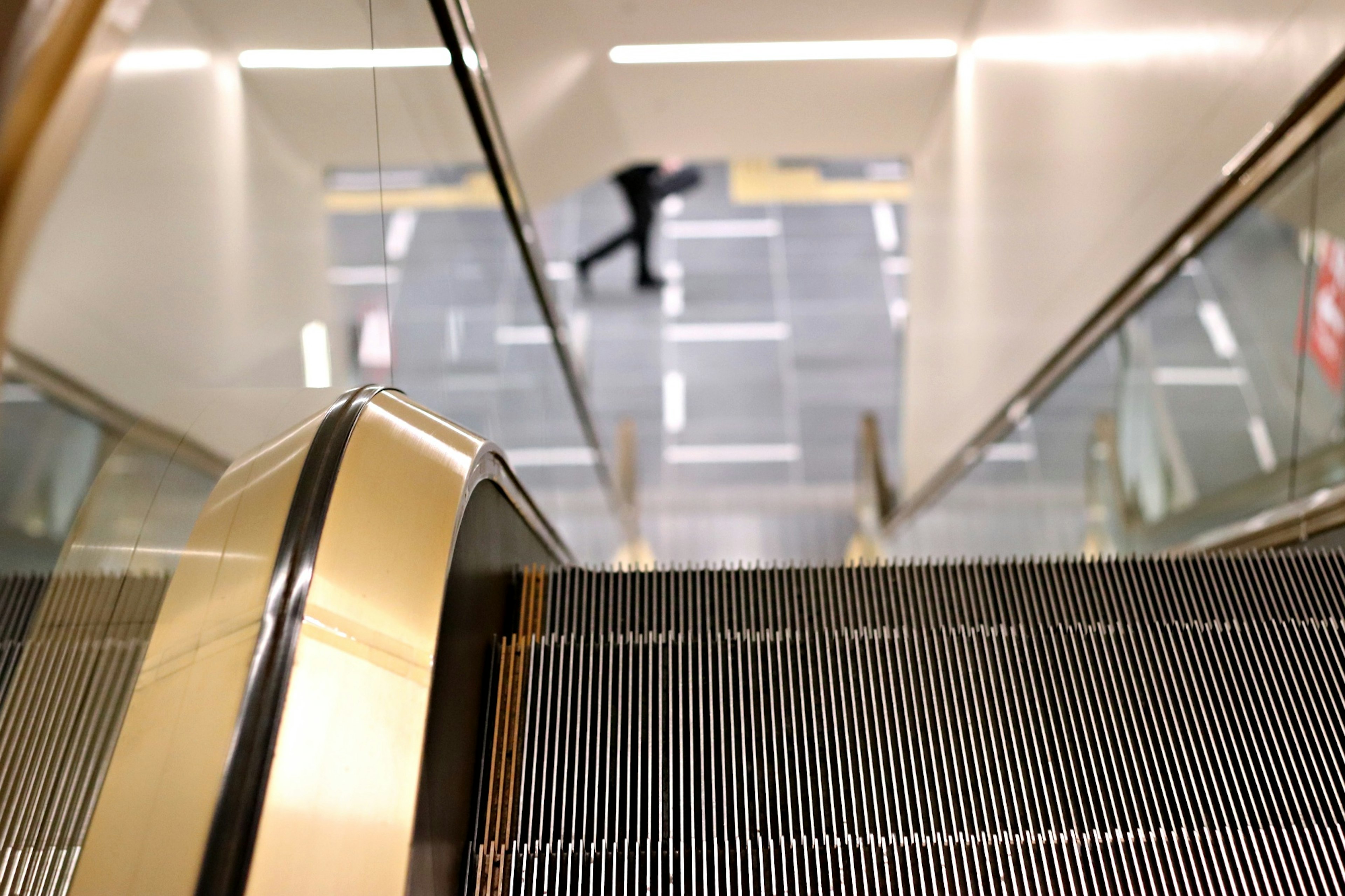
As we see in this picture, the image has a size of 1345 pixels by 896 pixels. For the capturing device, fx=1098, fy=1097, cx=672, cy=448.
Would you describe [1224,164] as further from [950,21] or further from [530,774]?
[950,21]

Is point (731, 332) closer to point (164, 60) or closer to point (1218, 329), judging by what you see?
point (1218, 329)

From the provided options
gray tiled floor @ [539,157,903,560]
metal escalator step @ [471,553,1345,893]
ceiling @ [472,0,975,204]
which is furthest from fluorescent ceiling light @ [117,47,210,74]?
gray tiled floor @ [539,157,903,560]

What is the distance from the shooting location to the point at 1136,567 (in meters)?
3.07

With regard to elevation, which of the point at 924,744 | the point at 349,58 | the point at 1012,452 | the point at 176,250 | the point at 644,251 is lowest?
the point at 924,744

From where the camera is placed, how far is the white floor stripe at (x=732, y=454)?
41.2 feet

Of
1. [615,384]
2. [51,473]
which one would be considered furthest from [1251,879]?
[615,384]

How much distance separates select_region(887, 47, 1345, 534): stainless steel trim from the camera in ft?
11.4

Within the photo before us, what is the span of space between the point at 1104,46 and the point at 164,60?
472cm

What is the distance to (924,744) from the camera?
250 cm

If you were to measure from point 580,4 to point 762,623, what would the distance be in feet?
18.9

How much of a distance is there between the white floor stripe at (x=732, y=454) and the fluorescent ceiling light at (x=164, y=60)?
1049cm

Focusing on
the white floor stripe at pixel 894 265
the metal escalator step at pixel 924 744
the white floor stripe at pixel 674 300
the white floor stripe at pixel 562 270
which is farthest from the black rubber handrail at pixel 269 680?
the white floor stripe at pixel 894 265

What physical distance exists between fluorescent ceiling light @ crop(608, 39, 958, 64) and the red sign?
5059 millimetres

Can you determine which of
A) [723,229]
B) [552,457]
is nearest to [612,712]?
[552,457]
